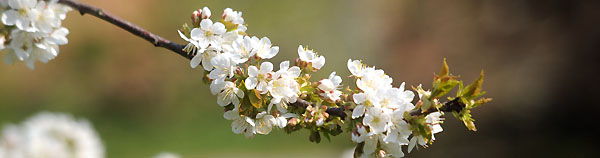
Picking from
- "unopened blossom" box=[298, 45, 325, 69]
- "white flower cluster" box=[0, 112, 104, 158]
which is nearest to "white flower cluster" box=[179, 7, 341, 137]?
"unopened blossom" box=[298, 45, 325, 69]

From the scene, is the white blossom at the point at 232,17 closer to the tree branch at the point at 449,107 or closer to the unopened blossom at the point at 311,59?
the unopened blossom at the point at 311,59

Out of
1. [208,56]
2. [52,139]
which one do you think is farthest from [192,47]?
[52,139]

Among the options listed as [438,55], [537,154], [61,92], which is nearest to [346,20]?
[438,55]

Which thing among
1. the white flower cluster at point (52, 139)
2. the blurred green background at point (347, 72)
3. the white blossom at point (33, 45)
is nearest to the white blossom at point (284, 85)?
the white blossom at point (33, 45)

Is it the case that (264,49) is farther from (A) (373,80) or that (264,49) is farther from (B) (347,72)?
(B) (347,72)

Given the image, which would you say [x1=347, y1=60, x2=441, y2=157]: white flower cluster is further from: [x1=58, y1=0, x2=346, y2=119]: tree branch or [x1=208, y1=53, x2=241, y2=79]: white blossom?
[x1=208, y1=53, x2=241, y2=79]: white blossom

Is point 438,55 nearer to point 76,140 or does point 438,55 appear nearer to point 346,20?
point 346,20
